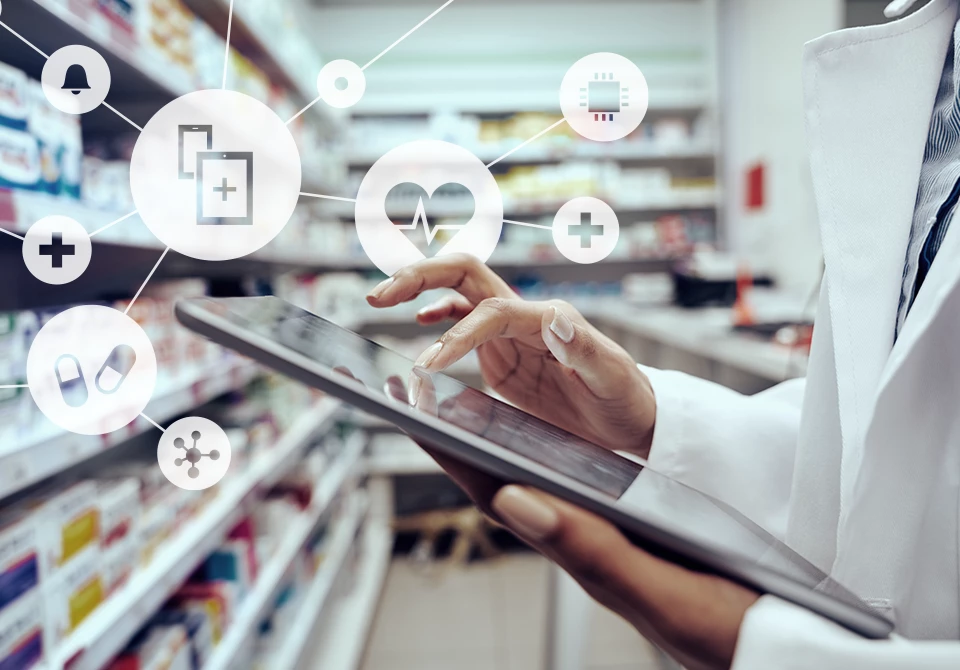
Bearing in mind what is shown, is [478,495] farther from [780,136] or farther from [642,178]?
[642,178]

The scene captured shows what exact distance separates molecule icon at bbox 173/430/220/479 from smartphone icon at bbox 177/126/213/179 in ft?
2.10

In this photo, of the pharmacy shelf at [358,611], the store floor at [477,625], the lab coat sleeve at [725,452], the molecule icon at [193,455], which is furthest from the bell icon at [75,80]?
the store floor at [477,625]

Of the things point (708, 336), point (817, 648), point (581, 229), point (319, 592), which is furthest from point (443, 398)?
point (581, 229)

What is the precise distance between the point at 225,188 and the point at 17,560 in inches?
44.7

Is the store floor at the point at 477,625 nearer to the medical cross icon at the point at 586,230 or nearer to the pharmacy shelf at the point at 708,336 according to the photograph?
the pharmacy shelf at the point at 708,336

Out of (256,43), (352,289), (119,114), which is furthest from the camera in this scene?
(352,289)

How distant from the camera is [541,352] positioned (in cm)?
78

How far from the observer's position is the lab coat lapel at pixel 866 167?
571 mm

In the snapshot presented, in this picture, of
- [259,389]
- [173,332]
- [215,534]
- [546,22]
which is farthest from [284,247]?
[546,22]

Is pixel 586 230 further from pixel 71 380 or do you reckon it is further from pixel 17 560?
pixel 17 560

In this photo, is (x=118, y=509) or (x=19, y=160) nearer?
(x=19, y=160)

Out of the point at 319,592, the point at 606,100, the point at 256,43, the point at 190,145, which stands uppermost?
the point at 606,100

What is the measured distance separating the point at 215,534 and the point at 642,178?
3154mm

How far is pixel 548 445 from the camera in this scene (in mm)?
468
